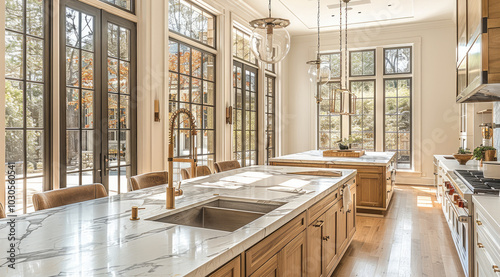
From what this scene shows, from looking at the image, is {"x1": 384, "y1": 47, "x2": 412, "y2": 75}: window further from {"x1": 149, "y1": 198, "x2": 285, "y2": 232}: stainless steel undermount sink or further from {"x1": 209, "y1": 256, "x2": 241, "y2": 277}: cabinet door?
{"x1": 209, "y1": 256, "x2": 241, "y2": 277}: cabinet door

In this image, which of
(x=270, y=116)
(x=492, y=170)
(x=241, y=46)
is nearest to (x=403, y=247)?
(x=492, y=170)

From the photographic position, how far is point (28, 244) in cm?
Result: 125

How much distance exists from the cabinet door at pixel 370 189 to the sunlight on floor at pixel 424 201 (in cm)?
138

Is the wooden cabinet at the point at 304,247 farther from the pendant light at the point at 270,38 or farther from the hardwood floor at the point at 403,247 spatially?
the pendant light at the point at 270,38

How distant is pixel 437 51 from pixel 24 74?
25.9ft

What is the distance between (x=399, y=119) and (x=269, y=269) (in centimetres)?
759

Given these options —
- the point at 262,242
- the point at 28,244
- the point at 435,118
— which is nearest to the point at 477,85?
the point at 262,242

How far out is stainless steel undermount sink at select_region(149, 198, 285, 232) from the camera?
1866 millimetres

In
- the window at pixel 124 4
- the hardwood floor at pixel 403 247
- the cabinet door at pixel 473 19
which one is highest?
the window at pixel 124 4

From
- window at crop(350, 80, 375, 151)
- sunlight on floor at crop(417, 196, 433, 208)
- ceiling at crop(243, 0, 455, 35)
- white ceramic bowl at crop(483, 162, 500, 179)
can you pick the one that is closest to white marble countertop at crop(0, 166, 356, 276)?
white ceramic bowl at crop(483, 162, 500, 179)

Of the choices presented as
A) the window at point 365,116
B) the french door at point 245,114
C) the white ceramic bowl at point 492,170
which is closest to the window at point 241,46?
the french door at point 245,114

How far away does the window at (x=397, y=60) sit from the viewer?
26.8 ft

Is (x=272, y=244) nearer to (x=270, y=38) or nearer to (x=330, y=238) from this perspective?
(x=330, y=238)

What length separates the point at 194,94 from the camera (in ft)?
17.9
